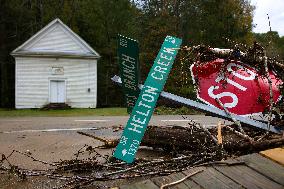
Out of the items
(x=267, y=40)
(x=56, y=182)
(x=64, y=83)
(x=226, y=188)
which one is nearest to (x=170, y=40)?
(x=267, y=40)

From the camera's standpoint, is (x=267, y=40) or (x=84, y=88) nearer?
(x=267, y=40)

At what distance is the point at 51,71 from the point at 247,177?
30.3 meters

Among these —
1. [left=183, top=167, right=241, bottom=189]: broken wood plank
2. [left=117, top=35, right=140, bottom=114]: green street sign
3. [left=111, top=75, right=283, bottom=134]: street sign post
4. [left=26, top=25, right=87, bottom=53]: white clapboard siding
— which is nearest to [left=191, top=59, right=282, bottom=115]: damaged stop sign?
[left=111, top=75, right=283, bottom=134]: street sign post

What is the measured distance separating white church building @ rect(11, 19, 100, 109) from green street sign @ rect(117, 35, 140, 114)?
2833 cm

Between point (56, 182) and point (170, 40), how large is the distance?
186 centimetres

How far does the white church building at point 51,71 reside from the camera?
104 feet

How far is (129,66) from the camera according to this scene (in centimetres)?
390

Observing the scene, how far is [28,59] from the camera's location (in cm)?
3178

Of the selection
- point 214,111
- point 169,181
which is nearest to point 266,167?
point 169,181

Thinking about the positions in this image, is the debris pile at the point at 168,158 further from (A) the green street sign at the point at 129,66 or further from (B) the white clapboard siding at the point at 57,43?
(B) the white clapboard siding at the point at 57,43

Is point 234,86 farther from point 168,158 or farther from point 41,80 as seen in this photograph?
point 41,80

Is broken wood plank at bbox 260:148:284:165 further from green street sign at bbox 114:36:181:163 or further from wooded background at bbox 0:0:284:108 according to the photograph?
wooded background at bbox 0:0:284:108

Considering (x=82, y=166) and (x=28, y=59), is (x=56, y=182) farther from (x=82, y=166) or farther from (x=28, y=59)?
(x=28, y=59)

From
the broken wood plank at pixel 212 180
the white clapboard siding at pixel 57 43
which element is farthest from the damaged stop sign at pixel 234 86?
the white clapboard siding at pixel 57 43
